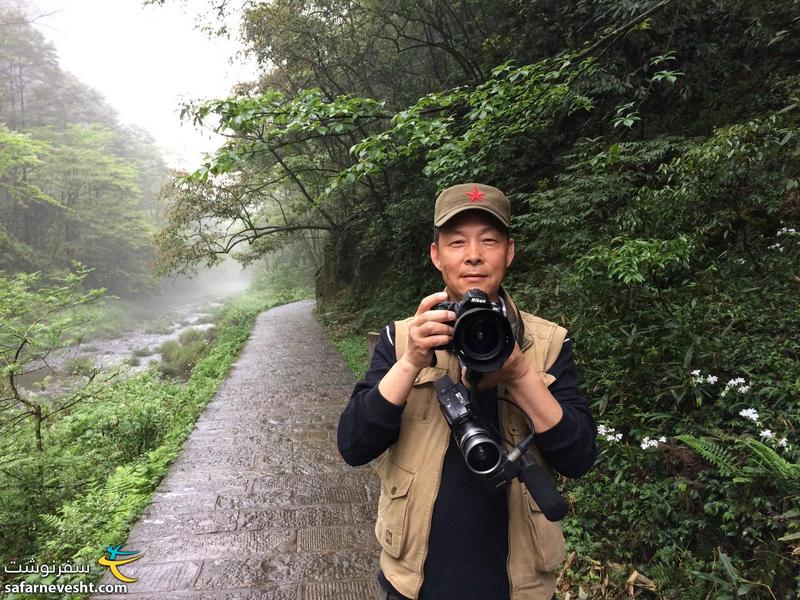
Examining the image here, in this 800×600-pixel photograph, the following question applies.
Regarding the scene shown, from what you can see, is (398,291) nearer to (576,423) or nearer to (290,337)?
(290,337)

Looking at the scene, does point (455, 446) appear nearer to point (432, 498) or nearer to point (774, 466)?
point (432, 498)

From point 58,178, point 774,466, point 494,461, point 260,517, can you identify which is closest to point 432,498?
point 494,461

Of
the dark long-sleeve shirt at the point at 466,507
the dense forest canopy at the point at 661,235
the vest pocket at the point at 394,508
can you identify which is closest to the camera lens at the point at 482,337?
the dark long-sleeve shirt at the point at 466,507

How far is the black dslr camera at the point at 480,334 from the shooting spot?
1.06m

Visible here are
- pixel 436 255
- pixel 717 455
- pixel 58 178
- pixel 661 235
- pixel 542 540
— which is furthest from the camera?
pixel 58 178

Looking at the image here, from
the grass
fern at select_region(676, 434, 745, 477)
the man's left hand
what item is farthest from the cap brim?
the grass

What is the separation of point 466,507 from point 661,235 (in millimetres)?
3351

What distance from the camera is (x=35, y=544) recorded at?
3.83 meters

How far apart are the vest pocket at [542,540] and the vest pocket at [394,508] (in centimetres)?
34

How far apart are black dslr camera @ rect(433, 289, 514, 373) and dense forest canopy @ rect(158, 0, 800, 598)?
6.22ft

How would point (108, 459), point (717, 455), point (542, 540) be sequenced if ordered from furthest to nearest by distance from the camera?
point (108, 459) < point (717, 455) < point (542, 540)

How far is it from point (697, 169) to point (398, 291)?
25.7ft

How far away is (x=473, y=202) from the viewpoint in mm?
1256

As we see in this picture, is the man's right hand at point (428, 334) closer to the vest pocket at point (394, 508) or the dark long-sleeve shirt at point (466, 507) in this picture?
the dark long-sleeve shirt at point (466, 507)
